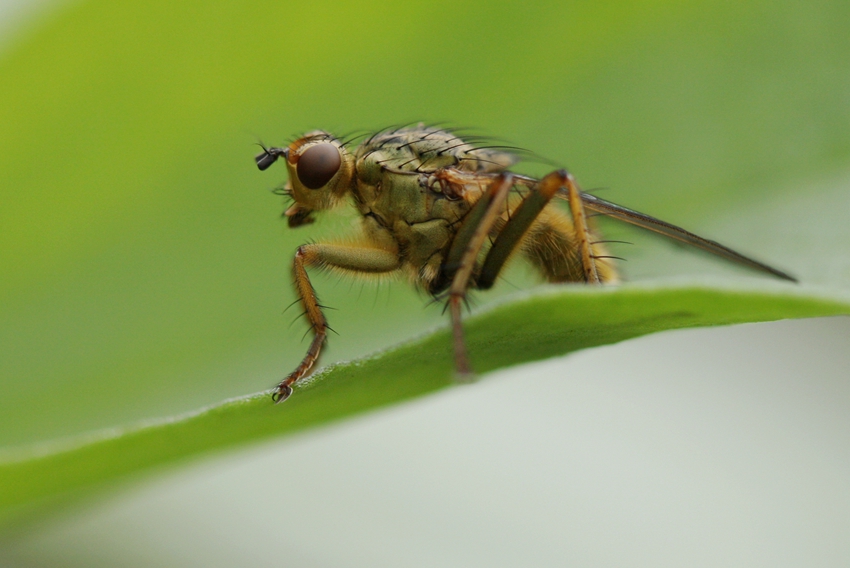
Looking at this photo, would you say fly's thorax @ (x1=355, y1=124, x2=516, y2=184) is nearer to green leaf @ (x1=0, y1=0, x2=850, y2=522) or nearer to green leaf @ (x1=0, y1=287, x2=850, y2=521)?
green leaf @ (x1=0, y1=0, x2=850, y2=522)

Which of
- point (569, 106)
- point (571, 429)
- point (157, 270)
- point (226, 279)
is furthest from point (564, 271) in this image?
point (157, 270)

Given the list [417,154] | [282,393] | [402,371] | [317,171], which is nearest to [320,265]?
[317,171]

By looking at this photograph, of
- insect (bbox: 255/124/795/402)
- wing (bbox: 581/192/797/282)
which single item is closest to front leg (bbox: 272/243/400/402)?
insect (bbox: 255/124/795/402)

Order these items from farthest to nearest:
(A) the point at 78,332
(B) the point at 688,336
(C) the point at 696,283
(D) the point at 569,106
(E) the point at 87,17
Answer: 1. (B) the point at 688,336
2. (D) the point at 569,106
3. (A) the point at 78,332
4. (E) the point at 87,17
5. (C) the point at 696,283

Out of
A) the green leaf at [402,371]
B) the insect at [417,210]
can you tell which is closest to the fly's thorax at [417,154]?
the insect at [417,210]

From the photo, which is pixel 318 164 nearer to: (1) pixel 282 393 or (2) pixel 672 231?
(1) pixel 282 393

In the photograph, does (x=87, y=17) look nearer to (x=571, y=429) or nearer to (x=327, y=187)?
(x=327, y=187)
